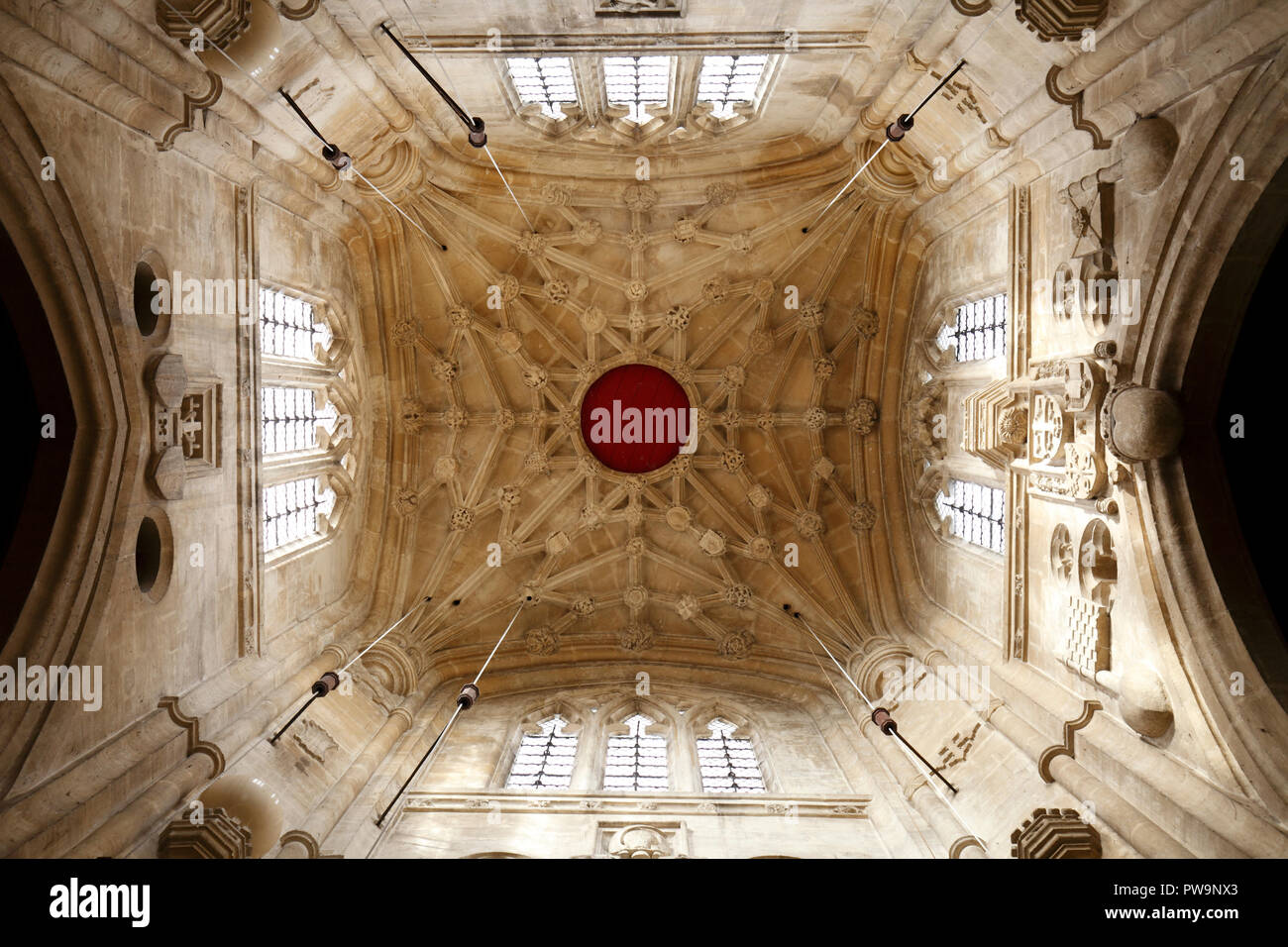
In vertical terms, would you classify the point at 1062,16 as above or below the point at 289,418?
above

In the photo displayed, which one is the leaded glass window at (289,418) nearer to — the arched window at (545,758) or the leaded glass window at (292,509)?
the leaded glass window at (292,509)

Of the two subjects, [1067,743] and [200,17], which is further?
[1067,743]

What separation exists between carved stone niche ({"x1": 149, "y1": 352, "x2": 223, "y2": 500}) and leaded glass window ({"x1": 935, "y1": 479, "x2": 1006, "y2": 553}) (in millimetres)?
11017

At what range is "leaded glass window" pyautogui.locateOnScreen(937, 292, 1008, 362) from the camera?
12.8m

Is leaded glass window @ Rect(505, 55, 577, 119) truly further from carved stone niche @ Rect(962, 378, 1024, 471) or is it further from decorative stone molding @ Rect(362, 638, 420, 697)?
decorative stone molding @ Rect(362, 638, 420, 697)

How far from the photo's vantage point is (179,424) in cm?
970

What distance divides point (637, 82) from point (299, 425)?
8.14m

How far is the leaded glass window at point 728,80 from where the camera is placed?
1327cm

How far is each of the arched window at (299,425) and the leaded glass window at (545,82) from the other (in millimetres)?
5095

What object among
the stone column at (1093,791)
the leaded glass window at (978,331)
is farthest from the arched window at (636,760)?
the leaded glass window at (978,331)

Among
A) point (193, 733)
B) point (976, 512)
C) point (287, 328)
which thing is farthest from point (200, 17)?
point (976, 512)

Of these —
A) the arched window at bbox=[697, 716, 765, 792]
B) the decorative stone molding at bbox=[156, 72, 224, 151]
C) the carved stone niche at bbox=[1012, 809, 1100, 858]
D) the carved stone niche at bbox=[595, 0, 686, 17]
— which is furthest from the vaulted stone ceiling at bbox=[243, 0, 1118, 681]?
the carved stone niche at bbox=[1012, 809, 1100, 858]

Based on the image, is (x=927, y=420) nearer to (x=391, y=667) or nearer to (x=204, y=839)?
(x=391, y=667)
